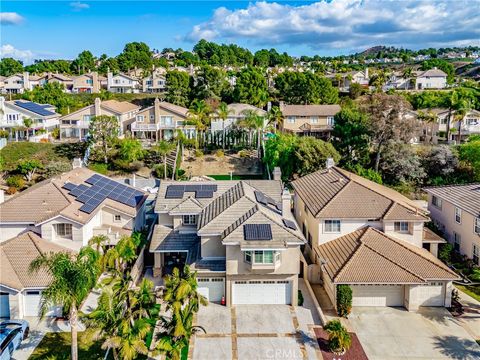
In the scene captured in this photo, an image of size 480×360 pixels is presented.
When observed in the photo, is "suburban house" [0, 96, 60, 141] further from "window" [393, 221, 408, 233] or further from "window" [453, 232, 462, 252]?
"window" [453, 232, 462, 252]

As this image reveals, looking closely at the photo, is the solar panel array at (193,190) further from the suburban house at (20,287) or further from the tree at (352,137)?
the tree at (352,137)

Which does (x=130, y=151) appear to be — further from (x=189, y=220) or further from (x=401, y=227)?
(x=401, y=227)

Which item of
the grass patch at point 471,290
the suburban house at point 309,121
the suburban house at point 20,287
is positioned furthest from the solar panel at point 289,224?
the suburban house at point 309,121

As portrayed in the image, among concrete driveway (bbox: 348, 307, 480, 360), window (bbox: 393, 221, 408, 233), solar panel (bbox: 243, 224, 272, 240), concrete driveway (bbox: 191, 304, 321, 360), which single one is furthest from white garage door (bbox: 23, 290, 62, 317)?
window (bbox: 393, 221, 408, 233)

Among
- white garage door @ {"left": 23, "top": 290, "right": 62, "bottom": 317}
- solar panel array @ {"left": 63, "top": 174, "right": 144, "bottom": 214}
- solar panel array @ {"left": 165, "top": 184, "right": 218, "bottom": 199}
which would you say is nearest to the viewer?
white garage door @ {"left": 23, "top": 290, "right": 62, "bottom": 317}

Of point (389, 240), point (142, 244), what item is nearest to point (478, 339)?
point (389, 240)
